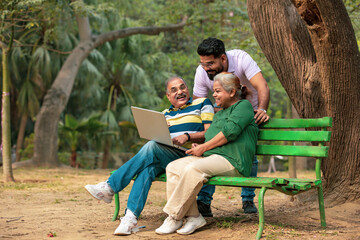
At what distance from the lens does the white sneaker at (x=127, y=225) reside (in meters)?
4.35

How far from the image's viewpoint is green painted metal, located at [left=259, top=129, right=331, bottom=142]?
4.59 metres

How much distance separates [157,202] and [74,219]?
186 cm

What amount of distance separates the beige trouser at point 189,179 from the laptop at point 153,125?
0.35 m

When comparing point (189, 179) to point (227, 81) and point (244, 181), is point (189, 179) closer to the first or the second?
point (244, 181)

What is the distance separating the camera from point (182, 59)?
19500 mm

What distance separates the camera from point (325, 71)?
4996 mm

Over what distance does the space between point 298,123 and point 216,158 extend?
97cm

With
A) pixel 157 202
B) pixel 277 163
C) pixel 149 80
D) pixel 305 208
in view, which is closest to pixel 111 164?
pixel 149 80

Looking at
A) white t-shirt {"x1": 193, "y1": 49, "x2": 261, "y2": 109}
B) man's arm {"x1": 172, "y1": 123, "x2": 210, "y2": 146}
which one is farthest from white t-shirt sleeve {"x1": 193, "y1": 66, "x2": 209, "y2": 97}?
man's arm {"x1": 172, "y1": 123, "x2": 210, "y2": 146}

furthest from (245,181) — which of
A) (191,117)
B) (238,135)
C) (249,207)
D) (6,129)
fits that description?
(6,129)

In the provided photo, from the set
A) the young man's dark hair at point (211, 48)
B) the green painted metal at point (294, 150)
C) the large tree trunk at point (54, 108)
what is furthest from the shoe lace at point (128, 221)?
the large tree trunk at point (54, 108)

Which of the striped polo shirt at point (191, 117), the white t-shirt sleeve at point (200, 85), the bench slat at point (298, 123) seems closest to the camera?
the bench slat at point (298, 123)

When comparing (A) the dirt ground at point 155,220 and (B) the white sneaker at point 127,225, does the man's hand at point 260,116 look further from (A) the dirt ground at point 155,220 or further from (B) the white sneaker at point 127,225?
(B) the white sneaker at point 127,225

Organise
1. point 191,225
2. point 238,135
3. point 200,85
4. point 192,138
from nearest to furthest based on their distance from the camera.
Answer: point 191,225 < point 238,135 < point 192,138 < point 200,85
